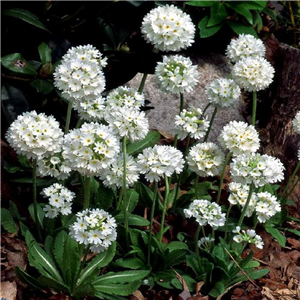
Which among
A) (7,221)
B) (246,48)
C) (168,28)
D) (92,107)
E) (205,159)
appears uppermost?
(168,28)

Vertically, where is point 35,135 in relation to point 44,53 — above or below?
above

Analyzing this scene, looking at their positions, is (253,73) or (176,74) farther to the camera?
(253,73)

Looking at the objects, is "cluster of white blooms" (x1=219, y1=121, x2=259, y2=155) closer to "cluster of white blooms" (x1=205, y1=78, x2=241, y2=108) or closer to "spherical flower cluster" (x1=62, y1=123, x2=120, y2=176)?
"cluster of white blooms" (x1=205, y1=78, x2=241, y2=108)

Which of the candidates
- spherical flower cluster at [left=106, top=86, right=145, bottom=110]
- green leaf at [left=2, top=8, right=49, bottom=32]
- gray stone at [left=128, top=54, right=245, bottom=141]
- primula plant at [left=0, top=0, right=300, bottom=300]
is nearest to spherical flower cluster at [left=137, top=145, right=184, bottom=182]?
primula plant at [left=0, top=0, right=300, bottom=300]

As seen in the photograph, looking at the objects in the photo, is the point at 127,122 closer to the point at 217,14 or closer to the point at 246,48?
the point at 246,48

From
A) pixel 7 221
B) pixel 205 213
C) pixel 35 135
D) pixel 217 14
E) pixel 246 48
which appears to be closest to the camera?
pixel 35 135

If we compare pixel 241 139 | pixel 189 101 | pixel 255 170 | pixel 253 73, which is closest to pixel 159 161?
pixel 255 170

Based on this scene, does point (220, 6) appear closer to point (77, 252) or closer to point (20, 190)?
point (20, 190)
